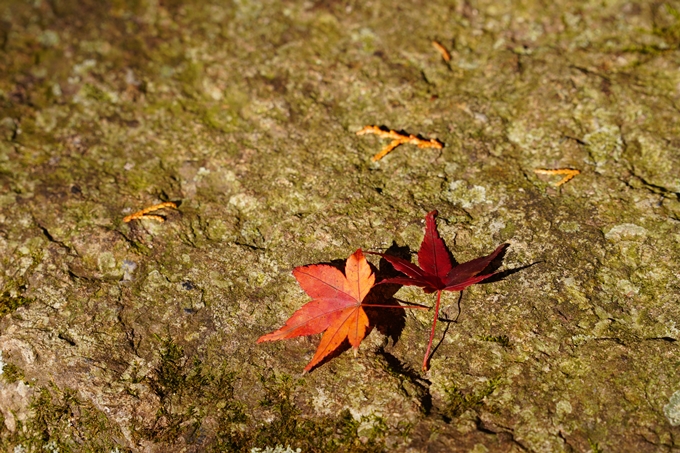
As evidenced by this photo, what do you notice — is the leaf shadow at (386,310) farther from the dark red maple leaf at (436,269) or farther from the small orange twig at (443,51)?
the small orange twig at (443,51)

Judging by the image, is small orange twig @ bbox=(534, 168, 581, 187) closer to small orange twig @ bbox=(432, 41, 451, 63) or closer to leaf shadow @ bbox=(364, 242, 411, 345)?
leaf shadow @ bbox=(364, 242, 411, 345)

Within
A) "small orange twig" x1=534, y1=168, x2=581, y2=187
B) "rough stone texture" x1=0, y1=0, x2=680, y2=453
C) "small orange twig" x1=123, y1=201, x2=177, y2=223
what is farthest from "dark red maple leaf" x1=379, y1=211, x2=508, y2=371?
"small orange twig" x1=123, y1=201, x2=177, y2=223

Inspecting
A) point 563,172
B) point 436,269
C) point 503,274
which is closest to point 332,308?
point 436,269

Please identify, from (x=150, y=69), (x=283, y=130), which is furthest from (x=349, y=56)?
(x=150, y=69)

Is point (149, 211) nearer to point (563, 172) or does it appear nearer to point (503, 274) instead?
point (503, 274)

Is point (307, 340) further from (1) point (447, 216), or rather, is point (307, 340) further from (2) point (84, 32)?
(2) point (84, 32)
